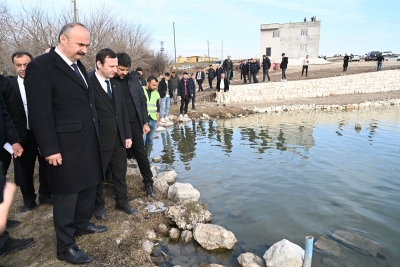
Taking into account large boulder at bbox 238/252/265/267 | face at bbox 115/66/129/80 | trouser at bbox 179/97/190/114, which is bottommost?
large boulder at bbox 238/252/265/267

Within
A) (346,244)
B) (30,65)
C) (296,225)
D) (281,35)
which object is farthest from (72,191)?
(281,35)

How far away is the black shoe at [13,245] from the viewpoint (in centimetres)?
289

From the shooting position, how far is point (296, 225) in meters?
4.14

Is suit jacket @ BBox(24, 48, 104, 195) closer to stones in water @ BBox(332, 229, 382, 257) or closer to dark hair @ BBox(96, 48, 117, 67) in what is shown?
dark hair @ BBox(96, 48, 117, 67)

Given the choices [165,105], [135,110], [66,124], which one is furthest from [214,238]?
[165,105]

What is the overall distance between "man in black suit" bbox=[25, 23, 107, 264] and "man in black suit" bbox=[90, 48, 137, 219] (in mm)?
482

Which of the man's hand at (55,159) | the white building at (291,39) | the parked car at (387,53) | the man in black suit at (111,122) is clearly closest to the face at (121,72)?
the man in black suit at (111,122)

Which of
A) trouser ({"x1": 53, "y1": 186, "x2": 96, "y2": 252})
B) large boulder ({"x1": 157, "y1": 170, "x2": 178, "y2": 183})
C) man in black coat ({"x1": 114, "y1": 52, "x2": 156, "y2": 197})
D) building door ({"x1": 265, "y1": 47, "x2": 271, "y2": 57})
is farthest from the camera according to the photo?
Result: building door ({"x1": 265, "y1": 47, "x2": 271, "y2": 57})

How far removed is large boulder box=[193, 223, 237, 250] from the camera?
3543mm

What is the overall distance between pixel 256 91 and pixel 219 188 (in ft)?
44.1

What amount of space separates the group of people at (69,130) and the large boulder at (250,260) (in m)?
1.65

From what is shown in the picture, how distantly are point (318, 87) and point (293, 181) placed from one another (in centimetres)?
1590

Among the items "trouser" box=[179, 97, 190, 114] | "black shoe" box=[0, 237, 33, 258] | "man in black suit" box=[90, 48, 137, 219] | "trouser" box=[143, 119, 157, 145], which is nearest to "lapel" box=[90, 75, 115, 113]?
"man in black suit" box=[90, 48, 137, 219]

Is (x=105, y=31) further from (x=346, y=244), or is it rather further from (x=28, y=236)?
(x=346, y=244)
